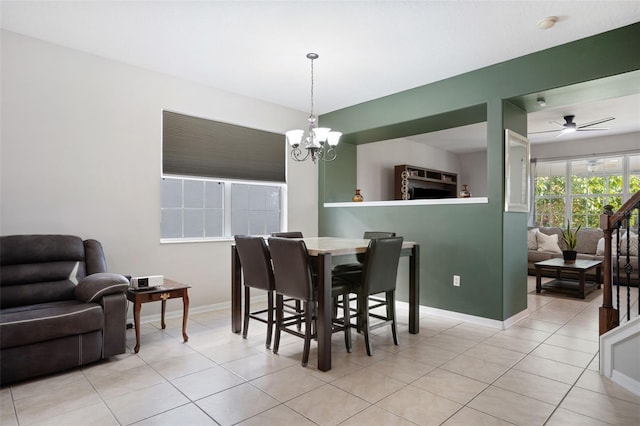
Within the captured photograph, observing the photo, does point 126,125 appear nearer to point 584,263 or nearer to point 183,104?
point 183,104

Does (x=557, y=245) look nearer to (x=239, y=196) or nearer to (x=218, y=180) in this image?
(x=239, y=196)

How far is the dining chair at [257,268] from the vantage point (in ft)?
10.1

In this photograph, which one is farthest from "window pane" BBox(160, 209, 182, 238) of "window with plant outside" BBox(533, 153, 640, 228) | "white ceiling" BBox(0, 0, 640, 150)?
"window with plant outside" BBox(533, 153, 640, 228)

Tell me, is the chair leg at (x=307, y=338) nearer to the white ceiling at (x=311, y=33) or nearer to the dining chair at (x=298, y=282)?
the dining chair at (x=298, y=282)

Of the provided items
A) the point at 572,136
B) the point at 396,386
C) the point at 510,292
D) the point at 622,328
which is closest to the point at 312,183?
the point at 510,292

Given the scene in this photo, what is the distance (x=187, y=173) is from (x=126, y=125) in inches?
30.6

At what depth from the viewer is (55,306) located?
269cm

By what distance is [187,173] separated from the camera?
164 inches

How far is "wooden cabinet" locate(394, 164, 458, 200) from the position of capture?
267 inches

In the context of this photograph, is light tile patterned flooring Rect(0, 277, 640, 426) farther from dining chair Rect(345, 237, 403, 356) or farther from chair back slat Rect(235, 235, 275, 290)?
chair back slat Rect(235, 235, 275, 290)

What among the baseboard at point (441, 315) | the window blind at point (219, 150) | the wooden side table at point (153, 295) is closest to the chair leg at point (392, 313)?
the baseboard at point (441, 315)

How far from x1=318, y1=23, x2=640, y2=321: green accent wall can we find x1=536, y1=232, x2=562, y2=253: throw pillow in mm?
3238

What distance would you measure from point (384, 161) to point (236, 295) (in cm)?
413

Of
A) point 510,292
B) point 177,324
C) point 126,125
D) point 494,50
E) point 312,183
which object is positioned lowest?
point 177,324
